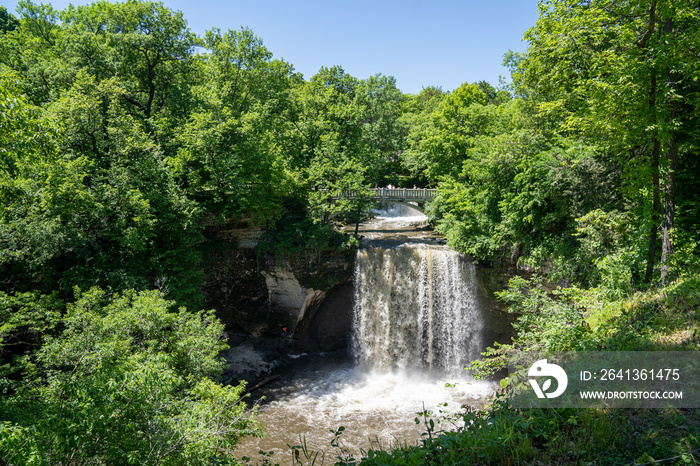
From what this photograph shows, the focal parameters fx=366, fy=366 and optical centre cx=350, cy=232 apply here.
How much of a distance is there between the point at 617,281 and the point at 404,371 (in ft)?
39.4

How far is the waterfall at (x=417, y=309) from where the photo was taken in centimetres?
1870

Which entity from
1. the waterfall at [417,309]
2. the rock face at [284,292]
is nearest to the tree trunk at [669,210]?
the waterfall at [417,309]

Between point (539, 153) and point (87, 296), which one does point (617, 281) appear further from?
point (87, 296)

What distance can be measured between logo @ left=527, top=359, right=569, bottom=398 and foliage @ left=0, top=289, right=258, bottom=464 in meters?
6.00

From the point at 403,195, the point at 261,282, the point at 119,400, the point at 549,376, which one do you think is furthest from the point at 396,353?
the point at 119,400

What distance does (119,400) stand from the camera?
7219 millimetres

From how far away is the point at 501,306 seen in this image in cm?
1830

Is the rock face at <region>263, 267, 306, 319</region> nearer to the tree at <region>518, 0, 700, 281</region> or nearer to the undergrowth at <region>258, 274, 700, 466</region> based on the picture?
the tree at <region>518, 0, 700, 281</region>

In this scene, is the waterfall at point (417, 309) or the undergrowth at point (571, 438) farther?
the waterfall at point (417, 309)

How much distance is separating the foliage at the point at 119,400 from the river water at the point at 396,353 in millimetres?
6882

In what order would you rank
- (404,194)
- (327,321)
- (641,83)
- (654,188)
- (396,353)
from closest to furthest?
(641,83) → (654,188) → (396,353) → (327,321) → (404,194)

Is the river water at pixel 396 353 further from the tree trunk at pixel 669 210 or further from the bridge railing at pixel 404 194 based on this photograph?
the tree trunk at pixel 669 210

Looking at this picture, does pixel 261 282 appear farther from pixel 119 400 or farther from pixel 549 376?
pixel 549 376

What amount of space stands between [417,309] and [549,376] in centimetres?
1288
